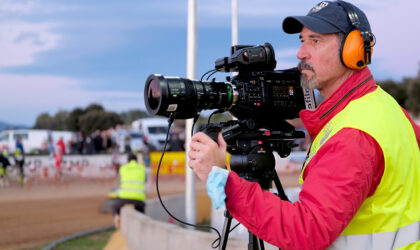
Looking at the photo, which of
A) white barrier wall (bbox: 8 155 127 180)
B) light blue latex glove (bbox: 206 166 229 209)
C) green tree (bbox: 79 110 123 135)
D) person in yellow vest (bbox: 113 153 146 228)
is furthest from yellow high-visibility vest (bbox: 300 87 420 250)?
green tree (bbox: 79 110 123 135)

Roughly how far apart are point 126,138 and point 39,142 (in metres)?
11.2

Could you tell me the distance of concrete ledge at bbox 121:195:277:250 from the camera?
16.0 feet

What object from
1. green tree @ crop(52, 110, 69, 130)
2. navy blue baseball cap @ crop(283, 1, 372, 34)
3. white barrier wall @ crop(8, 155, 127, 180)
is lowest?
green tree @ crop(52, 110, 69, 130)

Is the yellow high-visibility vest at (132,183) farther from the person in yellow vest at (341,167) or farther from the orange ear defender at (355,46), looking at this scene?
the orange ear defender at (355,46)

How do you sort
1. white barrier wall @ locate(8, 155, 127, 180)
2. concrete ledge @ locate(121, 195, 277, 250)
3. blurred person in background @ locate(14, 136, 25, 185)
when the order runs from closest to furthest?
concrete ledge @ locate(121, 195, 277, 250) < blurred person in background @ locate(14, 136, 25, 185) < white barrier wall @ locate(8, 155, 127, 180)

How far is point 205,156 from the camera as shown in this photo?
5.62 feet

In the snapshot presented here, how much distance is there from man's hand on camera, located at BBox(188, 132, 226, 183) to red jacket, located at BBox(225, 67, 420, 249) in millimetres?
101

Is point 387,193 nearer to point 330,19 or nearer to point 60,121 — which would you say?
point 330,19

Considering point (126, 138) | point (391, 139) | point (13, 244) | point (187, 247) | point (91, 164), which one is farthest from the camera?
point (126, 138)

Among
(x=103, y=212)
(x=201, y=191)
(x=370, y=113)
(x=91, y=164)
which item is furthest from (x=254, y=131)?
(x=91, y=164)

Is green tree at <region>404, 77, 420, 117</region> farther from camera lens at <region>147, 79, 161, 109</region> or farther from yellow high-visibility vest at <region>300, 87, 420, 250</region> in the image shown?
yellow high-visibility vest at <region>300, 87, 420, 250</region>

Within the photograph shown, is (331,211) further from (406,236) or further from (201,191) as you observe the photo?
(201,191)

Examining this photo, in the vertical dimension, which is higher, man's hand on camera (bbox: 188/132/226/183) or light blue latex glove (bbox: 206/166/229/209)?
man's hand on camera (bbox: 188/132/226/183)

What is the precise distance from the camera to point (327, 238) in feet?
5.16
